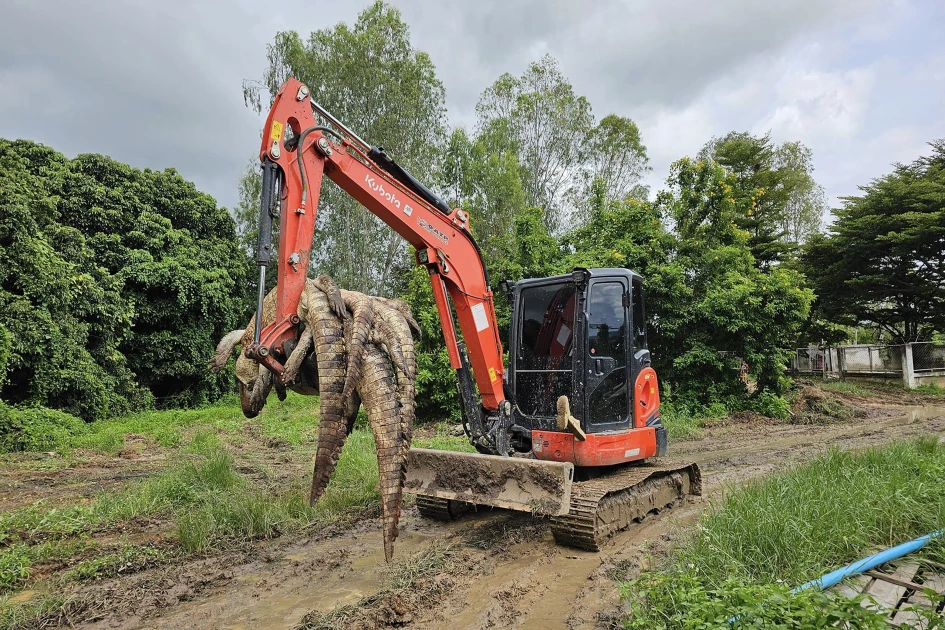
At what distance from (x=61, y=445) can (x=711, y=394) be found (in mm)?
14023

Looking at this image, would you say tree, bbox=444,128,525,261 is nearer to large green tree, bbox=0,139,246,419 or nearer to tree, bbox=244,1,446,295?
tree, bbox=244,1,446,295

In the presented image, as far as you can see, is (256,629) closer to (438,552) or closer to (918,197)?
(438,552)

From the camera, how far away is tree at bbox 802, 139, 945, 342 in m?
20.3

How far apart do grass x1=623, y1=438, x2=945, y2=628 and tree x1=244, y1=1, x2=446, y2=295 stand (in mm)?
16316

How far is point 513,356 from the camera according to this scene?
18.9ft

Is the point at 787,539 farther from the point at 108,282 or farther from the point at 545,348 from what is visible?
the point at 108,282

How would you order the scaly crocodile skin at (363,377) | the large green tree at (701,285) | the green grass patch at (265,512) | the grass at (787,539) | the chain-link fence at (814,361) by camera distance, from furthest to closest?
the chain-link fence at (814,361) < the large green tree at (701,285) < the green grass patch at (265,512) < the scaly crocodile skin at (363,377) < the grass at (787,539)

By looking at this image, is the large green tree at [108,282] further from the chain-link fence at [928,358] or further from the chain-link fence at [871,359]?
the chain-link fence at [928,358]

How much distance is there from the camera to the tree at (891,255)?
20.3m

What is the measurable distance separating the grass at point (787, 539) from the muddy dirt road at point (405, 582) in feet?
1.57

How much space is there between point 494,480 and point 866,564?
2.55 metres

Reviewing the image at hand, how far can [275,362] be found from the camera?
3367 mm

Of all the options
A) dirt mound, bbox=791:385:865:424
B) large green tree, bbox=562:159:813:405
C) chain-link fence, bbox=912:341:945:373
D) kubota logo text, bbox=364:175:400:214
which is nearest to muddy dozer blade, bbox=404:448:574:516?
kubota logo text, bbox=364:175:400:214

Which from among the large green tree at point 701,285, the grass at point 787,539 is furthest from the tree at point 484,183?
the grass at point 787,539
